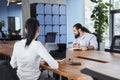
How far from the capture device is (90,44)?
4410mm

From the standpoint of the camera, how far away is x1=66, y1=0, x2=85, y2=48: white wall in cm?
941

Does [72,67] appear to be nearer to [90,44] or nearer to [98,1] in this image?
[90,44]

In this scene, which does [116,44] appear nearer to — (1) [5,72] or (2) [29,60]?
(2) [29,60]

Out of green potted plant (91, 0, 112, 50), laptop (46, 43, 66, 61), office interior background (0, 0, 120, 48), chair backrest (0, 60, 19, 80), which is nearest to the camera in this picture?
chair backrest (0, 60, 19, 80)

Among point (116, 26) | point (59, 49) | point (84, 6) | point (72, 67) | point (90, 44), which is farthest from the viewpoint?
point (84, 6)

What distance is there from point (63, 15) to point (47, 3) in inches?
30.8

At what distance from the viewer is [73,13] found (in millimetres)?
9477

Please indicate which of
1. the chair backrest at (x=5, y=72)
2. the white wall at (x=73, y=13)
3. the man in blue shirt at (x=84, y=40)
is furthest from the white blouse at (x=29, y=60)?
the white wall at (x=73, y=13)

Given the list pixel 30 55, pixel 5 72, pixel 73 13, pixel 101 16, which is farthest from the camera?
pixel 73 13

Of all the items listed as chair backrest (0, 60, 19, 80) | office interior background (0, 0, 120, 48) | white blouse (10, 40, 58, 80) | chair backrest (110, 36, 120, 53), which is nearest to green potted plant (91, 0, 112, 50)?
office interior background (0, 0, 120, 48)

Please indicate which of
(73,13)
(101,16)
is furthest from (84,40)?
(73,13)

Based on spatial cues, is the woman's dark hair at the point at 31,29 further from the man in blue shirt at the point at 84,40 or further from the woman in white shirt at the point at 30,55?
the man in blue shirt at the point at 84,40

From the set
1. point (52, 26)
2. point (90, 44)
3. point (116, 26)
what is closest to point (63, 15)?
point (52, 26)

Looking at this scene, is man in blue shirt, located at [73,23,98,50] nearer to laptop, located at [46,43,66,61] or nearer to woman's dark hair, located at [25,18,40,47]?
laptop, located at [46,43,66,61]
